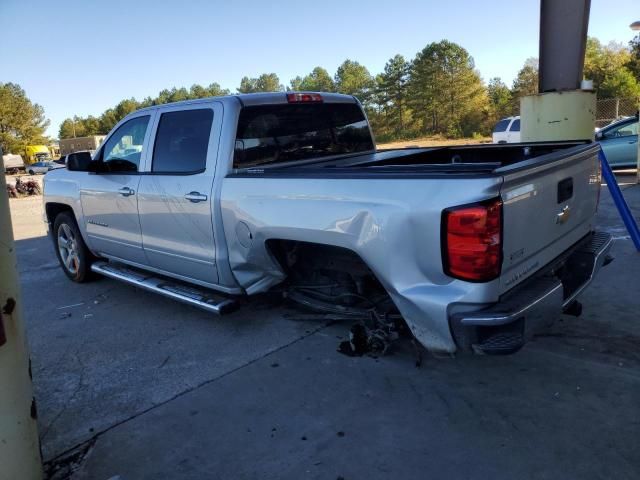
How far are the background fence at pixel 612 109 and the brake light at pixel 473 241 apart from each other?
25.4 meters

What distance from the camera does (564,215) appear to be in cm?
333

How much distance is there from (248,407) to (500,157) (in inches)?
118

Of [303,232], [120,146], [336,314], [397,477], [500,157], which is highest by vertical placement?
[120,146]

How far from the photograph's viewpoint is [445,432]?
2932 mm

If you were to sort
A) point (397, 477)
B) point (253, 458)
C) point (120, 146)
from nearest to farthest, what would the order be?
point (397, 477), point (253, 458), point (120, 146)

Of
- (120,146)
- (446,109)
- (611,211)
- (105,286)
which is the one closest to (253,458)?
(120,146)

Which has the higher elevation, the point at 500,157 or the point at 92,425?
the point at 500,157

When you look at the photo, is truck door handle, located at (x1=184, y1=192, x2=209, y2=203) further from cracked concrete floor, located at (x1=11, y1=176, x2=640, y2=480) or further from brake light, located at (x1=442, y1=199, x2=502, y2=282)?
Result: brake light, located at (x1=442, y1=199, x2=502, y2=282)

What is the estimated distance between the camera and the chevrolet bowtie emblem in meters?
3.25

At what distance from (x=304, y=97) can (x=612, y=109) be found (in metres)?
25.8

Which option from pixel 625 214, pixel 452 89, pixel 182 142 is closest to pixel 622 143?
pixel 625 214

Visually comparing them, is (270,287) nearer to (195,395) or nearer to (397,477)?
(195,395)

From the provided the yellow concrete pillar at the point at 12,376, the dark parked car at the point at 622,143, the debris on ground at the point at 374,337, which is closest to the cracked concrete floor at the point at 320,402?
the debris on ground at the point at 374,337

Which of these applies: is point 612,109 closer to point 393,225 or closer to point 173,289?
point 173,289
